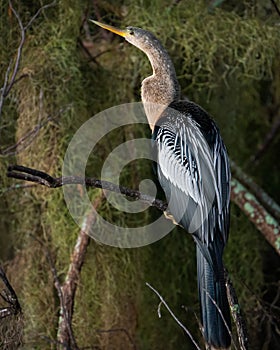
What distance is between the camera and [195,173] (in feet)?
5.69

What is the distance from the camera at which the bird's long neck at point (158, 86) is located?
1.94 meters

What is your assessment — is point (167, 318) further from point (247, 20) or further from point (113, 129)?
point (247, 20)

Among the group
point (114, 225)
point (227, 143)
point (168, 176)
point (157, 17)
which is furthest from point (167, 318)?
point (157, 17)

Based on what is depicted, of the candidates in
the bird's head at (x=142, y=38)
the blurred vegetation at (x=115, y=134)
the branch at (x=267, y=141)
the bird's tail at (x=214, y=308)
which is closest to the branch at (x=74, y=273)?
the blurred vegetation at (x=115, y=134)

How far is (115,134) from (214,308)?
2.67 feet

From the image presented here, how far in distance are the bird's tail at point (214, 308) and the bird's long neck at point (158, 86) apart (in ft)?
1.69

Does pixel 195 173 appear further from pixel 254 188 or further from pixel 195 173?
pixel 254 188

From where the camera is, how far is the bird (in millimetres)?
1533

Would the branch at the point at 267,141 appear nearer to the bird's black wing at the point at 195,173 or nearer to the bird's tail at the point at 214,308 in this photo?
the bird's black wing at the point at 195,173

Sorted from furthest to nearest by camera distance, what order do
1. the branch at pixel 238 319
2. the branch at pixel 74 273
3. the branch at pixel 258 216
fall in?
the branch at pixel 258 216
the branch at pixel 74 273
the branch at pixel 238 319

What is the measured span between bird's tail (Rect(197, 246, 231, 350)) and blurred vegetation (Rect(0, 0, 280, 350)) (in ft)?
1.74

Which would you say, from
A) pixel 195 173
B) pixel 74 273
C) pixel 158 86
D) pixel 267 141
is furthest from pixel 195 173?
pixel 267 141

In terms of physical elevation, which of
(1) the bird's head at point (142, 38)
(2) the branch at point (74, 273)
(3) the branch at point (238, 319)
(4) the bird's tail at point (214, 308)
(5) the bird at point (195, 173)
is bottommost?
(2) the branch at point (74, 273)

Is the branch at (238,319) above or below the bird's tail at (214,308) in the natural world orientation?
above
